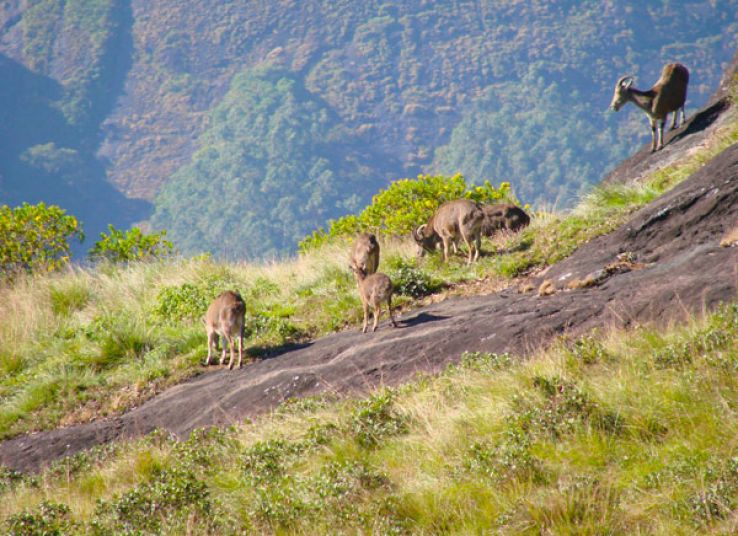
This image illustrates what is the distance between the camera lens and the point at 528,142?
643 ft

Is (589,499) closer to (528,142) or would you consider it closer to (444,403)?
(444,403)

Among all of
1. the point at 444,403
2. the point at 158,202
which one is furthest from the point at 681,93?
the point at 158,202

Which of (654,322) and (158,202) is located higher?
(158,202)

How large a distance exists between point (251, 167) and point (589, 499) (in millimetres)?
191547

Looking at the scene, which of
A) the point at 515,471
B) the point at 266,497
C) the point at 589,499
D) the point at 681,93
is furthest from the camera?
the point at 681,93

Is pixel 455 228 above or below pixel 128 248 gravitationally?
below

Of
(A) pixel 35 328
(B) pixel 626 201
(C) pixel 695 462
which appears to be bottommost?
(C) pixel 695 462

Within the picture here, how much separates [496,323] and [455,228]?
455 cm

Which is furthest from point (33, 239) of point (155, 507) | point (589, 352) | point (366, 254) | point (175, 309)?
point (589, 352)

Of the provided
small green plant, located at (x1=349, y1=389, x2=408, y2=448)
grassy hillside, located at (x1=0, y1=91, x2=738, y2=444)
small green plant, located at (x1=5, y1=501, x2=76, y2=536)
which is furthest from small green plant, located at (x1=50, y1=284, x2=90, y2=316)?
small green plant, located at (x1=349, y1=389, x2=408, y2=448)

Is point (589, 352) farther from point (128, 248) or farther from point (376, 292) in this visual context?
point (128, 248)

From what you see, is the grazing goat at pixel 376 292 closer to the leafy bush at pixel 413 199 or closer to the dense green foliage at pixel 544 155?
the leafy bush at pixel 413 199

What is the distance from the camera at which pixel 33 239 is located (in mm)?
17656

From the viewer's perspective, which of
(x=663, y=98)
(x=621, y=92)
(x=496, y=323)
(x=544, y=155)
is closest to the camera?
(x=496, y=323)
